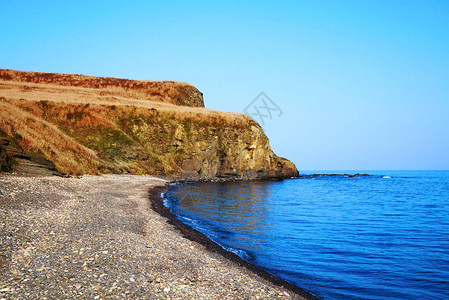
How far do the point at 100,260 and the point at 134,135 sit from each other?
59406 mm

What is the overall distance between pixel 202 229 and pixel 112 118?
54725 mm

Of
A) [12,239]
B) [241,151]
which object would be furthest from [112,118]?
[12,239]

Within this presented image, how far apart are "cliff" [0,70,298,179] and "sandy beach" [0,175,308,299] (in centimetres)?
2164

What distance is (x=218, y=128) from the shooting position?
79.6 metres

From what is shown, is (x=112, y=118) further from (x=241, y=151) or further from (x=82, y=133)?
(x=241, y=151)

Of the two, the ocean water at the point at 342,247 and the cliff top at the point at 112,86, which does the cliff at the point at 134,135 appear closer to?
the cliff top at the point at 112,86

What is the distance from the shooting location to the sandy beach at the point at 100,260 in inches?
322

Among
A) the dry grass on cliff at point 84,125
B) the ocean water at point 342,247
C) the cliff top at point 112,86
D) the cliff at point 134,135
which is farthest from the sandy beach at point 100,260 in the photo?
the cliff top at point 112,86

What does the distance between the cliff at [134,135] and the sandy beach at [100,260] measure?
2164 centimetres

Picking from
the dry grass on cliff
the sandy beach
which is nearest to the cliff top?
the dry grass on cliff

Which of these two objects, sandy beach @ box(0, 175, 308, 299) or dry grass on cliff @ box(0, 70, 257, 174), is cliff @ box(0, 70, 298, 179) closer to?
dry grass on cliff @ box(0, 70, 257, 174)

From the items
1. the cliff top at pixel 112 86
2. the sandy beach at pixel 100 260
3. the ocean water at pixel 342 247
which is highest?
the cliff top at pixel 112 86

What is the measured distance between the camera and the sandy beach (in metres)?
8.19

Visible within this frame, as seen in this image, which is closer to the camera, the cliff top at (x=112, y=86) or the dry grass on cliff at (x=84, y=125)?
the dry grass on cliff at (x=84, y=125)
